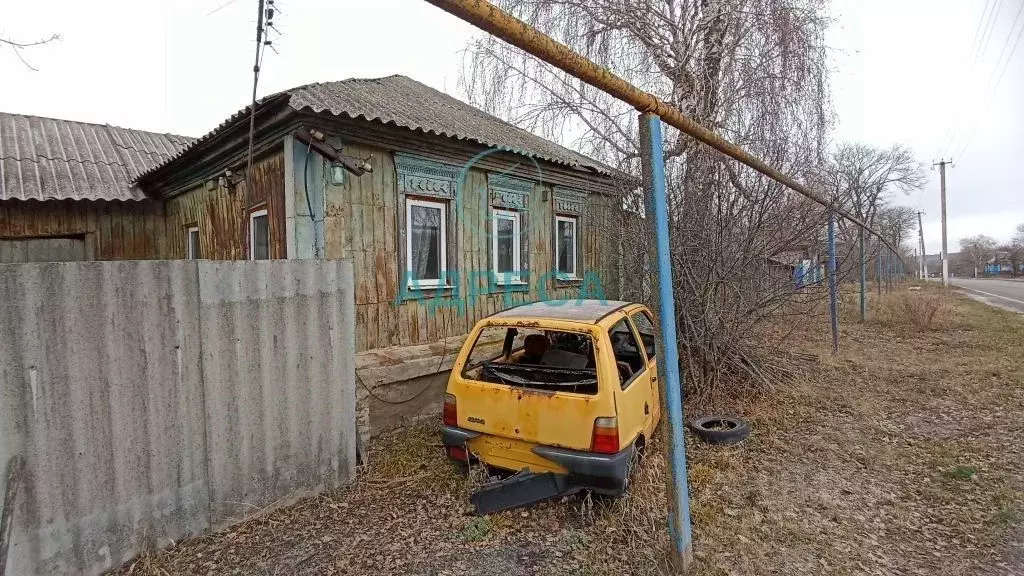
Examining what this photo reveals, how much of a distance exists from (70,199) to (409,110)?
6.21 meters

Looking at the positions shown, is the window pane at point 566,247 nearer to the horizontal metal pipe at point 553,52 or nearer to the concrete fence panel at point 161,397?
the concrete fence panel at point 161,397

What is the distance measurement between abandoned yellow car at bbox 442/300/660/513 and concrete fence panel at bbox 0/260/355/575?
48.0 inches

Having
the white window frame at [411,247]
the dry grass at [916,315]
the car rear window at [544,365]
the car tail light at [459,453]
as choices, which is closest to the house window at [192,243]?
the white window frame at [411,247]

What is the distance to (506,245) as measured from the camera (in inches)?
288

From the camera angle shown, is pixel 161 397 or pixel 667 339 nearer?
pixel 667 339

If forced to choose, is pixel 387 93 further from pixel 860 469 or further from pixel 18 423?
pixel 860 469

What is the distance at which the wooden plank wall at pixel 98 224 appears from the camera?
780 cm

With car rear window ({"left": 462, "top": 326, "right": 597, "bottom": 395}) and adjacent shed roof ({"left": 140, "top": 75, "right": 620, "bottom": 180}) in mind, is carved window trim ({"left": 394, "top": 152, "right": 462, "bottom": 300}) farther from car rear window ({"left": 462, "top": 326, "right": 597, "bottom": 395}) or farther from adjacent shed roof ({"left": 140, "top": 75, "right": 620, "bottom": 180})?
car rear window ({"left": 462, "top": 326, "right": 597, "bottom": 395})

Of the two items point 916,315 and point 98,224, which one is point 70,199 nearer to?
point 98,224

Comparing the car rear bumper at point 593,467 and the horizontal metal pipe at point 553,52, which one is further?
the car rear bumper at point 593,467

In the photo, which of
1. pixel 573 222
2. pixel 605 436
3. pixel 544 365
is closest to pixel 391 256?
pixel 544 365

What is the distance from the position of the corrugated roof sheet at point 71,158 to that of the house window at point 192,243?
52.8 inches

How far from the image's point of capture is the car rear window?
149 inches

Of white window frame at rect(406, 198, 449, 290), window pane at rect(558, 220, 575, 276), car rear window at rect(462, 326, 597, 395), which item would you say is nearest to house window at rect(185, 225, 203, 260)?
white window frame at rect(406, 198, 449, 290)
